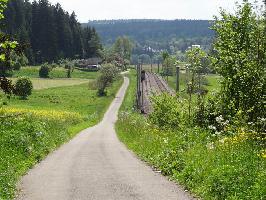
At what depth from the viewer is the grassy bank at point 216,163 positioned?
34.1ft

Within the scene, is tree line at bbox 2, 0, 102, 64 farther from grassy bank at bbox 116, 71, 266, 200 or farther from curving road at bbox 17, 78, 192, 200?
grassy bank at bbox 116, 71, 266, 200

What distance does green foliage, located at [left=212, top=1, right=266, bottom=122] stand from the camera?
1827cm

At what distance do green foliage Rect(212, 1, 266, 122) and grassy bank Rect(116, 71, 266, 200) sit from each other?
2.26 metres

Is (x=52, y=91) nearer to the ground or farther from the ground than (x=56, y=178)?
nearer to the ground

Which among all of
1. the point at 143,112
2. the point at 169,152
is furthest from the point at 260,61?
the point at 143,112

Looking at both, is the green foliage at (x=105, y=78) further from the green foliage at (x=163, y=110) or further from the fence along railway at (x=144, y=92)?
the green foliage at (x=163, y=110)

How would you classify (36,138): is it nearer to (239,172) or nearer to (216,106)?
(216,106)

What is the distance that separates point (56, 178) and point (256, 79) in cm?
837

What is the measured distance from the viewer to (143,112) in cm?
7181

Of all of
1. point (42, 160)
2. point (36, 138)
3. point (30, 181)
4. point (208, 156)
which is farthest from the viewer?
point (36, 138)

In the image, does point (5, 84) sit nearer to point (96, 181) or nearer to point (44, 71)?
point (96, 181)

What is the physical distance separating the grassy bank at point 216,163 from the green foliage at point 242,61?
226cm

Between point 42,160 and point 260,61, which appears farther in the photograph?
point 42,160

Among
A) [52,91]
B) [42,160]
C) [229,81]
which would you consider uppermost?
[229,81]
